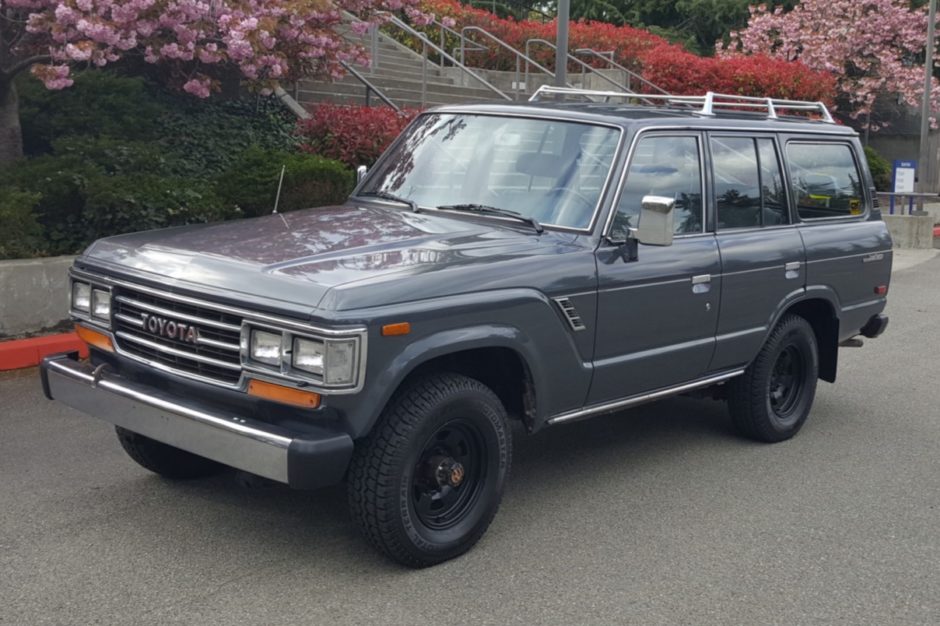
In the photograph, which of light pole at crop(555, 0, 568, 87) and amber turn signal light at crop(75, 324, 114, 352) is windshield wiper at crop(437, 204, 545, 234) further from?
light pole at crop(555, 0, 568, 87)

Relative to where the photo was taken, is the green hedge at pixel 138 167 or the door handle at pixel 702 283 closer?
the door handle at pixel 702 283

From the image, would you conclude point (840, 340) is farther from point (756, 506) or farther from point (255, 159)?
point (255, 159)

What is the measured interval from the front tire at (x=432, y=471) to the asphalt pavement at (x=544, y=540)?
16 cm

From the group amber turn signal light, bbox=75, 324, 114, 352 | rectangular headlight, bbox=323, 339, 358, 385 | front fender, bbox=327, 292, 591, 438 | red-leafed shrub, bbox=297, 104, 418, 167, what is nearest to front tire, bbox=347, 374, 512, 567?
front fender, bbox=327, 292, 591, 438

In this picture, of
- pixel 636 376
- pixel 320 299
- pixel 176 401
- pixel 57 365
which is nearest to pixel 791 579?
pixel 636 376

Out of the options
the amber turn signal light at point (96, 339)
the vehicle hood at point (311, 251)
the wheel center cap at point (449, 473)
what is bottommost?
the wheel center cap at point (449, 473)

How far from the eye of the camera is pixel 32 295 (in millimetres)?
8531

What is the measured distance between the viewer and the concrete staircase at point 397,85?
1617 centimetres

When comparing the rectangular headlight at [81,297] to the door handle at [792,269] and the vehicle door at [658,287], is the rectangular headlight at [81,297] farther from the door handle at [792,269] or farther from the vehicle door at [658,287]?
the door handle at [792,269]

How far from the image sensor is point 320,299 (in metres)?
4.29

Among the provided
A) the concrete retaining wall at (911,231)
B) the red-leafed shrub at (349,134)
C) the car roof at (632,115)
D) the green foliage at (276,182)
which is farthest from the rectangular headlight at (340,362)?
the concrete retaining wall at (911,231)

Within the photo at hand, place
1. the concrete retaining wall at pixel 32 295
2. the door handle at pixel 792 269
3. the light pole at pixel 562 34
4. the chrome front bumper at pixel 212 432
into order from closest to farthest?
the chrome front bumper at pixel 212 432 < the door handle at pixel 792 269 < the concrete retaining wall at pixel 32 295 < the light pole at pixel 562 34

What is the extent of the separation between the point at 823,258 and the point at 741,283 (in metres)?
0.93

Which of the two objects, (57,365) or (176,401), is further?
(57,365)
